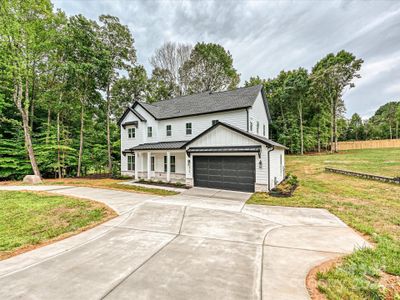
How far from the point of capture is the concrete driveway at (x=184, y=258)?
3064 mm

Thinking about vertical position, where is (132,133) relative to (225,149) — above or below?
above

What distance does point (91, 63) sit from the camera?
1798 centimetres

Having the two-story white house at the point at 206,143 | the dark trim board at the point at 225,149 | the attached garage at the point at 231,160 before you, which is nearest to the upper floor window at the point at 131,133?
the two-story white house at the point at 206,143

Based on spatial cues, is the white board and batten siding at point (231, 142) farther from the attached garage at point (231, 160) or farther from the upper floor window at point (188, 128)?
the upper floor window at point (188, 128)

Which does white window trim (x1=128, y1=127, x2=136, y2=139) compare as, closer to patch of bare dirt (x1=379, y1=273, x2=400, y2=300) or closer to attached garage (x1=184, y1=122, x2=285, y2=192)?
attached garage (x1=184, y1=122, x2=285, y2=192)

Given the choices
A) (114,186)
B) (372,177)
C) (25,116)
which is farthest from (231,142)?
(25,116)

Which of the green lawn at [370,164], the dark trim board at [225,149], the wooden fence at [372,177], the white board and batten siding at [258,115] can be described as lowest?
the wooden fence at [372,177]

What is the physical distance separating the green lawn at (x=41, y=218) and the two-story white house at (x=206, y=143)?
23.5ft

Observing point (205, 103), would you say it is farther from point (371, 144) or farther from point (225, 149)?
point (371, 144)

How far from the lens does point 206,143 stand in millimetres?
13273

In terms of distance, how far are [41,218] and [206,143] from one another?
9566 mm

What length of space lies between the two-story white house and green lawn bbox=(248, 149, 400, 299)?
2238 mm

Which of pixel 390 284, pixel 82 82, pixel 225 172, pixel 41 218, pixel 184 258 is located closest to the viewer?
pixel 390 284

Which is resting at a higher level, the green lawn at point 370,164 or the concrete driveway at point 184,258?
the green lawn at point 370,164
